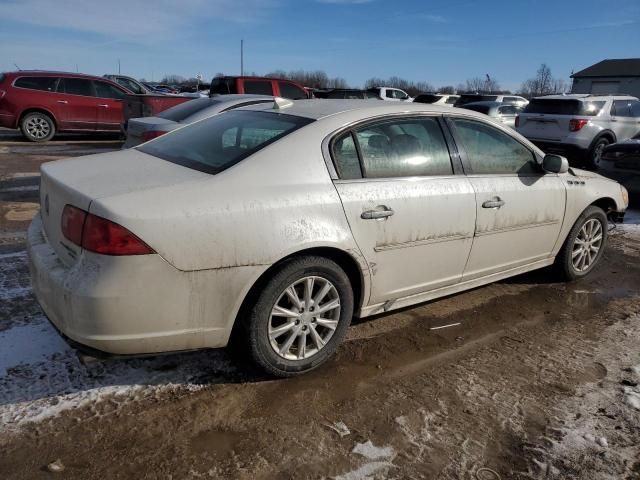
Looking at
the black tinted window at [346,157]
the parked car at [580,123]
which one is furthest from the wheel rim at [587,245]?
the parked car at [580,123]

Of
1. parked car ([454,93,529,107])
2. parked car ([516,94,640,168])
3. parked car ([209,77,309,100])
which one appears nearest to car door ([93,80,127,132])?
parked car ([209,77,309,100])

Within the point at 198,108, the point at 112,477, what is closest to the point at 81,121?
the point at 198,108

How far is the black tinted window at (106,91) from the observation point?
13.2m

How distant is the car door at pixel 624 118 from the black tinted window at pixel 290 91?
705cm

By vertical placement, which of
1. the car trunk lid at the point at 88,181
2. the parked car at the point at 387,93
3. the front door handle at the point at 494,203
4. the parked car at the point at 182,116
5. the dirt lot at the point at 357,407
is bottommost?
the dirt lot at the point at 357,407

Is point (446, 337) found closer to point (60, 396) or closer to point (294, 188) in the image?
point (294, 188)

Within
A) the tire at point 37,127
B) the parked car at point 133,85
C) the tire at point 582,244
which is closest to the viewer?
the tire at point 582,244

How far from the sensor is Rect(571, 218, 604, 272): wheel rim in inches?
184

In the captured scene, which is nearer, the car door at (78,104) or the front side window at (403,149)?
the front side window at (403,149)

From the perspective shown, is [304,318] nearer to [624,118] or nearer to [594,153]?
[594,153]

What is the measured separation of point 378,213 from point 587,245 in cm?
270

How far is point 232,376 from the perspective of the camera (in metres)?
3.00

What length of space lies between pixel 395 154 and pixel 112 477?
7.73 ft

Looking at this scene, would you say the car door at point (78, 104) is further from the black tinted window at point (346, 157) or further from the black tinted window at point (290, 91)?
the black tinted window at point (346, 157)
